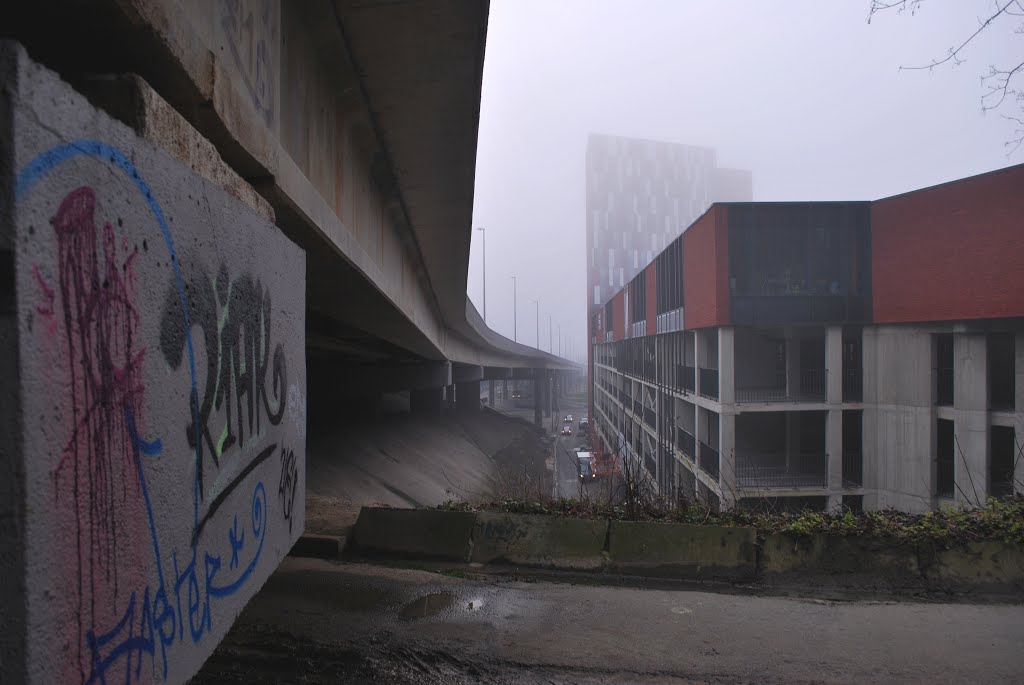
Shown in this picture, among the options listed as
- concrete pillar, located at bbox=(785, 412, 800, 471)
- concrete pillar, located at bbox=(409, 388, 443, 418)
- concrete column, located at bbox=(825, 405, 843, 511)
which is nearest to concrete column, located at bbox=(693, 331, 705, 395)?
concrete pillar, located at bbox=(785, 412, 800, 471)

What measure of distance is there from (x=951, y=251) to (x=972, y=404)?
4614mm

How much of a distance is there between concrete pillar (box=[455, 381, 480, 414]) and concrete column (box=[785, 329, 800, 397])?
21.2 m

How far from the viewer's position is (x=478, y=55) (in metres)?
4.57

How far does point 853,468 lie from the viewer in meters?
20.9

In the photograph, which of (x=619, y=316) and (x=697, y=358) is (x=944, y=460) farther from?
(x=619, y=316)

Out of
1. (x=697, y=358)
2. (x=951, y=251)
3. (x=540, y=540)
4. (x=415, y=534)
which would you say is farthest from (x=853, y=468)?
(x=415, y=534)

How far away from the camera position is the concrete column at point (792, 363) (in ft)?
72.3

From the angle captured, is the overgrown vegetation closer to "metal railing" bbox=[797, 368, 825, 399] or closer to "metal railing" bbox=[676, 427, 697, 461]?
"metal railing" bbox=[797, 368, 825, 399]

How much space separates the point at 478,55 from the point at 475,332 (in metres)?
15.7

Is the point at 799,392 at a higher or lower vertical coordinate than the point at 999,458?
higher

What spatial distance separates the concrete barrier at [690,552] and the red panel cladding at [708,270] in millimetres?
15926

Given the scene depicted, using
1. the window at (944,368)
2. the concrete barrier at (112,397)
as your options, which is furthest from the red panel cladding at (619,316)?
the concrete barrier at (112,397)

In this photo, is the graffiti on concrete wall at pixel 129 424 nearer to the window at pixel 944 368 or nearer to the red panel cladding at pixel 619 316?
the window at pixel 944 368

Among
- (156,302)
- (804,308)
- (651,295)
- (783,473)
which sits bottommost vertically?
(783,473)
